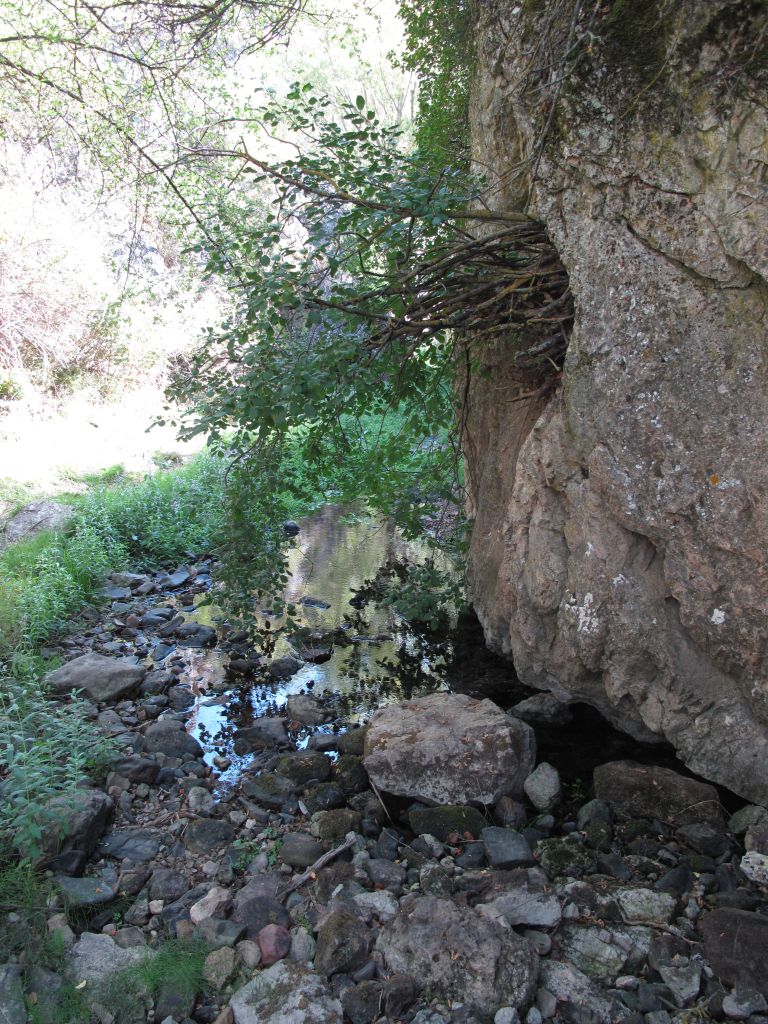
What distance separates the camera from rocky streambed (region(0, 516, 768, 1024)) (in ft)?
9.75

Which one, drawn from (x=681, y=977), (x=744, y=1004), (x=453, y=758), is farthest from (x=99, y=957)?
(x=744, y=1004)

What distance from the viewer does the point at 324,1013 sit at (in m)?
2.91

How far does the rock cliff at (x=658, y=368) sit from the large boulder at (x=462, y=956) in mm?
1572

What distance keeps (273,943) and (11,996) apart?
975mm

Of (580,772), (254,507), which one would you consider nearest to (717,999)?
(580,772)

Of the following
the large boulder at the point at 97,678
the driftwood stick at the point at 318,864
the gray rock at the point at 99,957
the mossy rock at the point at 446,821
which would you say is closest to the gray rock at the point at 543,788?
the mossy rock at the point at 446,821

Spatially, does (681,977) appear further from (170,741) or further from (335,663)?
(335,663)

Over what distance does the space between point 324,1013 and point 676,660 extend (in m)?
2.36

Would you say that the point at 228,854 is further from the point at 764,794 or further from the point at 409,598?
the point at 409,598

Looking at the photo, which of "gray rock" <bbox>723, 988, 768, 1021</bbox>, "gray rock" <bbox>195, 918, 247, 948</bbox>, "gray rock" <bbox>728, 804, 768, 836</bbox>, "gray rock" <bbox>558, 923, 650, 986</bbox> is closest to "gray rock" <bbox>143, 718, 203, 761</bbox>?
"gray rock" <bbox>195, 918, 247, 948</bbox>

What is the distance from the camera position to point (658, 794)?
13.6ft

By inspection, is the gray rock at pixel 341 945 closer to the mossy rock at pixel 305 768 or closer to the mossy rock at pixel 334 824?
the mossy rock at pixel 334 824

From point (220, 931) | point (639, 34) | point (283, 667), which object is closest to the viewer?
point (220, 931)

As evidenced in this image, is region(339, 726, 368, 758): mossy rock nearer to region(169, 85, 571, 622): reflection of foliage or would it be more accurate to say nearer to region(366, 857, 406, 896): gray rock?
region(366, 857, 406, 896): gray rock
